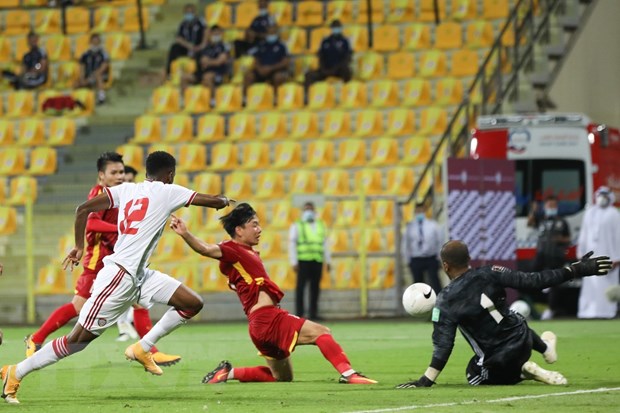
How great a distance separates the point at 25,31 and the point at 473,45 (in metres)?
10.6

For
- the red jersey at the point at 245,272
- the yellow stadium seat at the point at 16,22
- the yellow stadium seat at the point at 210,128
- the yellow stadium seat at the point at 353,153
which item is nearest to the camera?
the red jersey at the point at 245,272

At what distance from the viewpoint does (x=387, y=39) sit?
28141mm

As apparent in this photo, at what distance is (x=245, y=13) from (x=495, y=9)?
5531mm

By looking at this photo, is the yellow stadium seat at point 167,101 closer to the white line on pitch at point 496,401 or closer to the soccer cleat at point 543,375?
the soccer cleat at point 543,375

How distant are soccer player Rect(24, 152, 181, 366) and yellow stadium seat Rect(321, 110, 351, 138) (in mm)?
13188

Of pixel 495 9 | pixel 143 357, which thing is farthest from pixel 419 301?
pixel 495 9

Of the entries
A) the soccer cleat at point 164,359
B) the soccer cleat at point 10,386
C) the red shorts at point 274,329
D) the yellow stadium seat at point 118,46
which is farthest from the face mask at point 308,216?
the soccer cleat at point 10,386

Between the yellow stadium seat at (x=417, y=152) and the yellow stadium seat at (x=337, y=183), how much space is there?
114 centimetres

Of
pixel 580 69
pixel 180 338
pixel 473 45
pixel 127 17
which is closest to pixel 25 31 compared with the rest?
pixel 127 17

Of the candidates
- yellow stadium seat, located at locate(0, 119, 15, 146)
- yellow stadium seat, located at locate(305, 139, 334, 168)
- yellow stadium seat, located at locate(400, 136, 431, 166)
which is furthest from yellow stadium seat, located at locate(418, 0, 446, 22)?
yellow stadium seat, located at locate(0, 119, 15, 146)

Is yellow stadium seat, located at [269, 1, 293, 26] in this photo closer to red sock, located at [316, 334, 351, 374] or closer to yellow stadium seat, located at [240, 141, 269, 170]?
yellow stadium seat, located at [240, 141, 269, 170]

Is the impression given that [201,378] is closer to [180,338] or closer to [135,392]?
[135,392]

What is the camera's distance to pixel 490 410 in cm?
833

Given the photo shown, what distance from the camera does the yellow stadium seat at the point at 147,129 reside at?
27484 mm
